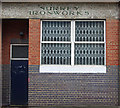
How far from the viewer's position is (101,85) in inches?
300

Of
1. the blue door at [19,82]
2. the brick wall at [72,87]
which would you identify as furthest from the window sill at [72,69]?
the blue door at [19,82]

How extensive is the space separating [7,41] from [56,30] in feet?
7.53

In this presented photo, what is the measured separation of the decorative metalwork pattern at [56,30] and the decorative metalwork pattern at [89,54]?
0.64 metres

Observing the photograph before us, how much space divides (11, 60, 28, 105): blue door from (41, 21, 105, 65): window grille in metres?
1.33

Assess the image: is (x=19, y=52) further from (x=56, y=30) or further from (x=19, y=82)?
(x=56, y=30)

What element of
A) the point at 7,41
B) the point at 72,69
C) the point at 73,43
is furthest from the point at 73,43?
the point at 7,41

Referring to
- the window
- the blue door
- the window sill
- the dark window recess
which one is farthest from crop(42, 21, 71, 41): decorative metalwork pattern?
the blue door

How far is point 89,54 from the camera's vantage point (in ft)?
25.6

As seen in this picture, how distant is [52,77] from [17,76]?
1846mm

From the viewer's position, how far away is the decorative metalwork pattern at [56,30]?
783cm

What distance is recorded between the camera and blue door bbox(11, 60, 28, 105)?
8.52 metres

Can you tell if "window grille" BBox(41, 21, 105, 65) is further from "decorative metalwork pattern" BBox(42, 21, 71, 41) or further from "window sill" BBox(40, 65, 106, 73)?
"window sill" BBox(40, 65, 106, 73)

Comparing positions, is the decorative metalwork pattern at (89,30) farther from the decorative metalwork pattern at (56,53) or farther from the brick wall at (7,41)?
the brick wall at (7,41)

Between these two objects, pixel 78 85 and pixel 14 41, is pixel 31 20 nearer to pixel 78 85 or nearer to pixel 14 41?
pixel 14 41
